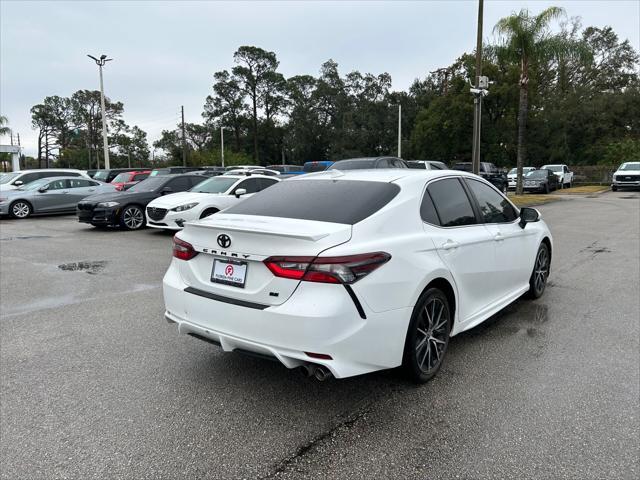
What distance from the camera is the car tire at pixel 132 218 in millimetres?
13043

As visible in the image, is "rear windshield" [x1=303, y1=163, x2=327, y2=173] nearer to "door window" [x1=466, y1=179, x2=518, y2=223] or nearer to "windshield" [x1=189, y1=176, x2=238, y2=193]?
"windshield" [x1=189, y1=176, x2=238, y2=193]

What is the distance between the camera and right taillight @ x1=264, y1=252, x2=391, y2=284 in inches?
117

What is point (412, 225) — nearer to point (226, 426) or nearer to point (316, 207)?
point (316, 207)

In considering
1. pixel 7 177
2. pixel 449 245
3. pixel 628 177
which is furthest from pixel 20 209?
pixel 628 177

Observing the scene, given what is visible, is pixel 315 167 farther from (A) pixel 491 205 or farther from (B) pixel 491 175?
(A) pixel 491 205

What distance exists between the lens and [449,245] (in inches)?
150

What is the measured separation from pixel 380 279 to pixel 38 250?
9268 mm

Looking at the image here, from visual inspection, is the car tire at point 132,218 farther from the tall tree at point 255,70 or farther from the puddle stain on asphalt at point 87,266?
the tall tree at point 255,70

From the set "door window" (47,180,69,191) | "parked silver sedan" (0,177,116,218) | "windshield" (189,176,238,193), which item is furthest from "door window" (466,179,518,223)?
"door window" (47,180,69,191)

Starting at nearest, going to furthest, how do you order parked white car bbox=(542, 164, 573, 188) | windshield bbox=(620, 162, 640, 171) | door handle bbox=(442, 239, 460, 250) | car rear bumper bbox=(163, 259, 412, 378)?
car rear bumper bbox=(163, 259, 412, 378) → door handle bbox=(442, 239, 460, 250) → windshield bbox=(620, 162, 640, 171) → parked white car bbox=(542, 164, 573, 188)

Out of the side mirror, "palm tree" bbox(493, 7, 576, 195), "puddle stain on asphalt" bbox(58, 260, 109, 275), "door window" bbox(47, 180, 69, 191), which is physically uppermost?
"palm tree" bbox(493, 7, 576, 195)

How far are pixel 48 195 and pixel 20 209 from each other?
1.00 m

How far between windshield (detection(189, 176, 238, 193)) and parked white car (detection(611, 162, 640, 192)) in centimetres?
2639

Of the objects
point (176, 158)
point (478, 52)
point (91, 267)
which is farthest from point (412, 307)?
point (176, 158)
